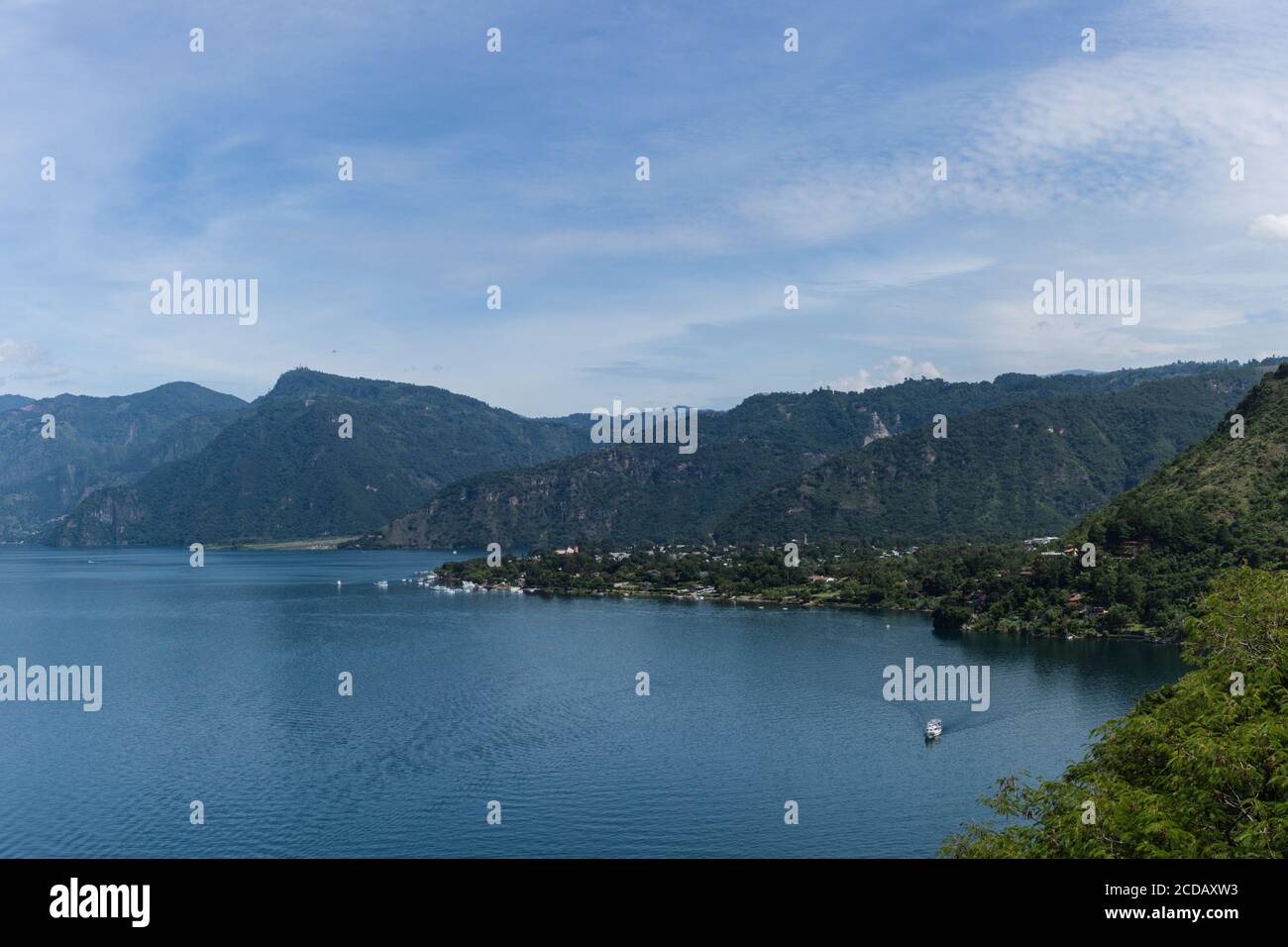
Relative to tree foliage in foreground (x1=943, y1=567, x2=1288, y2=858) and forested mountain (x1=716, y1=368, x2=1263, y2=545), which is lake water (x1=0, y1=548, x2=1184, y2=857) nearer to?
tree foliage in foreground (x1=943, y1=567, x2=1288, y2=858)

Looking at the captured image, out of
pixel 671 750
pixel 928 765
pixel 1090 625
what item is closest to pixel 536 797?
pixel 671 750

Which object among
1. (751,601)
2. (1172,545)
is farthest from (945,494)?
(1172,545)

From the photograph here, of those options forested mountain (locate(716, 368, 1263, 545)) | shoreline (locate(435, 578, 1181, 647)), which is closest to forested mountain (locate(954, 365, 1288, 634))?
shoreline (locate(435, 578, 1181, 647))

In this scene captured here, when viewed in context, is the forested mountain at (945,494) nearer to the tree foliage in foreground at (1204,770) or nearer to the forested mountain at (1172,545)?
the forested mountain at (1172,545)

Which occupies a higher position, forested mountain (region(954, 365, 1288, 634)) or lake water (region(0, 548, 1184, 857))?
forested mountain (region(954, 365, 1288, 634))

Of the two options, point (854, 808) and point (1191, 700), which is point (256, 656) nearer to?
point (854, 808)
